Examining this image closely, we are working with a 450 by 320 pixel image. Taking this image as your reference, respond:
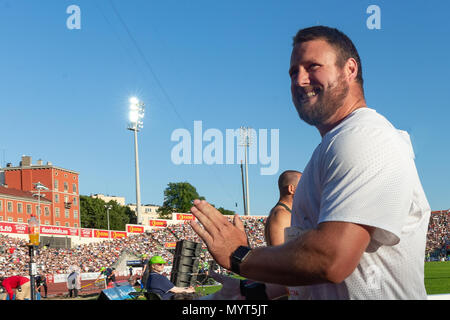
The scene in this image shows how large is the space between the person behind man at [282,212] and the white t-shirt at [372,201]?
122 inches

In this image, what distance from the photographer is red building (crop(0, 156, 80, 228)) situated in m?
87.1

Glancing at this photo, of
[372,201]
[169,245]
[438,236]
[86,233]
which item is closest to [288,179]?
[372,201]

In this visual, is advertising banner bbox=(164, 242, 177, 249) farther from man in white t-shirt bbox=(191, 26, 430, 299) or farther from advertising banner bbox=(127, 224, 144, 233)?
man in white t-shirt bbox=(191, 26, 430, 299)

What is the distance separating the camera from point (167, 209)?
4099 inches

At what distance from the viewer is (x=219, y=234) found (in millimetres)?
1865

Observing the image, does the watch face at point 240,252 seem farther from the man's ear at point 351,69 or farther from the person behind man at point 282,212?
the person behind man at point 282,212

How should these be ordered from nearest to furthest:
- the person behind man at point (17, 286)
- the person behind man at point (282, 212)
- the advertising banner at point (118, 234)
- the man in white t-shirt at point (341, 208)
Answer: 1. the man in white t-shirt at point (341, 208)
2. the person behind man at point (282, 212)
3. the person behind man at point (17, 286)
4. the advertising banner at point (118, 234)

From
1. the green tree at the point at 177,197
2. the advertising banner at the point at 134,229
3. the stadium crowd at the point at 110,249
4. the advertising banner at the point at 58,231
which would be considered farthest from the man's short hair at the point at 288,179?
the green tree at the point at 177,197

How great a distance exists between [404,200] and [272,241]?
11.2 feet

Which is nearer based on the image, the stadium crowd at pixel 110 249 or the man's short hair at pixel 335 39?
the man's short hair at pixel 335 39

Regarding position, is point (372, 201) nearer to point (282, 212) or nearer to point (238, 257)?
point (238, 257)

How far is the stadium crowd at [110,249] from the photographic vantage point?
1645 inches
